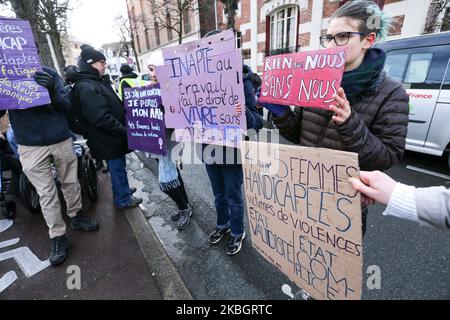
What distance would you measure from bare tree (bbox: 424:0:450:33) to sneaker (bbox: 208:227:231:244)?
814 cm

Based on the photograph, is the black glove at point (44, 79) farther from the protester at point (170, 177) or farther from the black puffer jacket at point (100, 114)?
the protester at point (170, 177)

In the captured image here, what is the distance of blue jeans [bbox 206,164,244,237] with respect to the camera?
2.17 metres

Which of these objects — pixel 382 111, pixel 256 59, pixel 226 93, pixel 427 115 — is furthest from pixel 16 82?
pixel 256 59

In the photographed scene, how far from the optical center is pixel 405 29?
726 centimetres

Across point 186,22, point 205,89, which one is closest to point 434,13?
point 205,89

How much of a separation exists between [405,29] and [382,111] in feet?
26.8

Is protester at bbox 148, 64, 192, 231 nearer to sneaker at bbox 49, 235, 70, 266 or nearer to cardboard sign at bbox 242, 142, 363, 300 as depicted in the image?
sneaker at bbox 49, 235, 70, 266

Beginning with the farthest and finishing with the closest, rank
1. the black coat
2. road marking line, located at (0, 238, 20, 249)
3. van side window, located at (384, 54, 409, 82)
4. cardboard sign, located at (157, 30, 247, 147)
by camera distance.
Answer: van side window, located at (384, 54, 409, 82)
road marking line, located at (0, 238, 20, 249)
the black coat
cardboard sign, located at (157, 30, 247, 147)

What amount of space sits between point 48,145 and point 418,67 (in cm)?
498

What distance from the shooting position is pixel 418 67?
3822 millimetres

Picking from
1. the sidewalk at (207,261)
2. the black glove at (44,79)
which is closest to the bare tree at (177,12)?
the black glove at (44,79)

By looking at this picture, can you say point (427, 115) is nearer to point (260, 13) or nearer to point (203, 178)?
point (203, 178)

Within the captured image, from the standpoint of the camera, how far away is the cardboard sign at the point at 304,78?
117 centimetres

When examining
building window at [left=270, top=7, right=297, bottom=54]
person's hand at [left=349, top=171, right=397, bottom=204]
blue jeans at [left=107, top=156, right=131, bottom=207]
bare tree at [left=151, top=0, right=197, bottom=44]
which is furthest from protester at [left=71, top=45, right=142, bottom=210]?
bare tree at [left=151, top=0, right=197, bottom=44]
